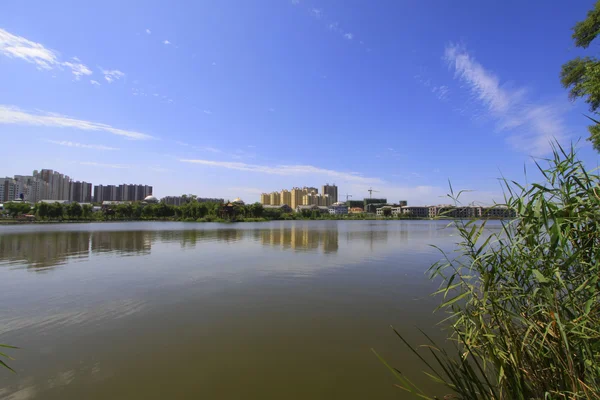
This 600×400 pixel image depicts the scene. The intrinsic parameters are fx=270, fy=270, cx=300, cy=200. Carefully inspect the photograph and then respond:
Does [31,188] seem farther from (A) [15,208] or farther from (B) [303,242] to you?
(B) [303,242]

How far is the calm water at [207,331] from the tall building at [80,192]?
7776 inches

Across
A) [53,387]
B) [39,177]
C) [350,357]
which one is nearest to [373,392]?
[350,357]

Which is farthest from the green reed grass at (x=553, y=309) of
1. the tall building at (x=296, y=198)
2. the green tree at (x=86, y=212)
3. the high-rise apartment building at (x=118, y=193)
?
the high-rise apartment building at (x=118, y=193)

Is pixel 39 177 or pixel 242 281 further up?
pixel 39 177

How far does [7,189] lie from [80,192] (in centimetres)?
4541

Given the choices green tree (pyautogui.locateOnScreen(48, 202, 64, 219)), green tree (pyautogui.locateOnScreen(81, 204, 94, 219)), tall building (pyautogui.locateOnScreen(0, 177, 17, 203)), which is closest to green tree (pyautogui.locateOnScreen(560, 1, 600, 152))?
green tree (pyautogui.locateOnScreen(48, 202, 64, 219))

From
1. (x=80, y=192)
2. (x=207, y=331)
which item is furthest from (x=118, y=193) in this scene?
(x=207, y=331)

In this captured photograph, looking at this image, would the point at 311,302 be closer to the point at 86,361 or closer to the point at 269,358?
the point at 269,358

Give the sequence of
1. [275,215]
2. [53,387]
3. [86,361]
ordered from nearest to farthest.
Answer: [53,387] < [86,361] < [275,215]

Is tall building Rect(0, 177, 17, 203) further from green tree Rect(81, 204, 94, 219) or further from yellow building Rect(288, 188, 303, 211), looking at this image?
yellow building Rect(288, 188, 303, 211)

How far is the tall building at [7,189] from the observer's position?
121375 mm

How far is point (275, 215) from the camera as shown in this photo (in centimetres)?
10488

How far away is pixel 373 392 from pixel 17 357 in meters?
6.11

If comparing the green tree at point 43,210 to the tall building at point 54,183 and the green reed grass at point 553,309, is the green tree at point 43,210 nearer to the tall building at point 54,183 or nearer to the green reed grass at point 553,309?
the tall building at point 54,183
